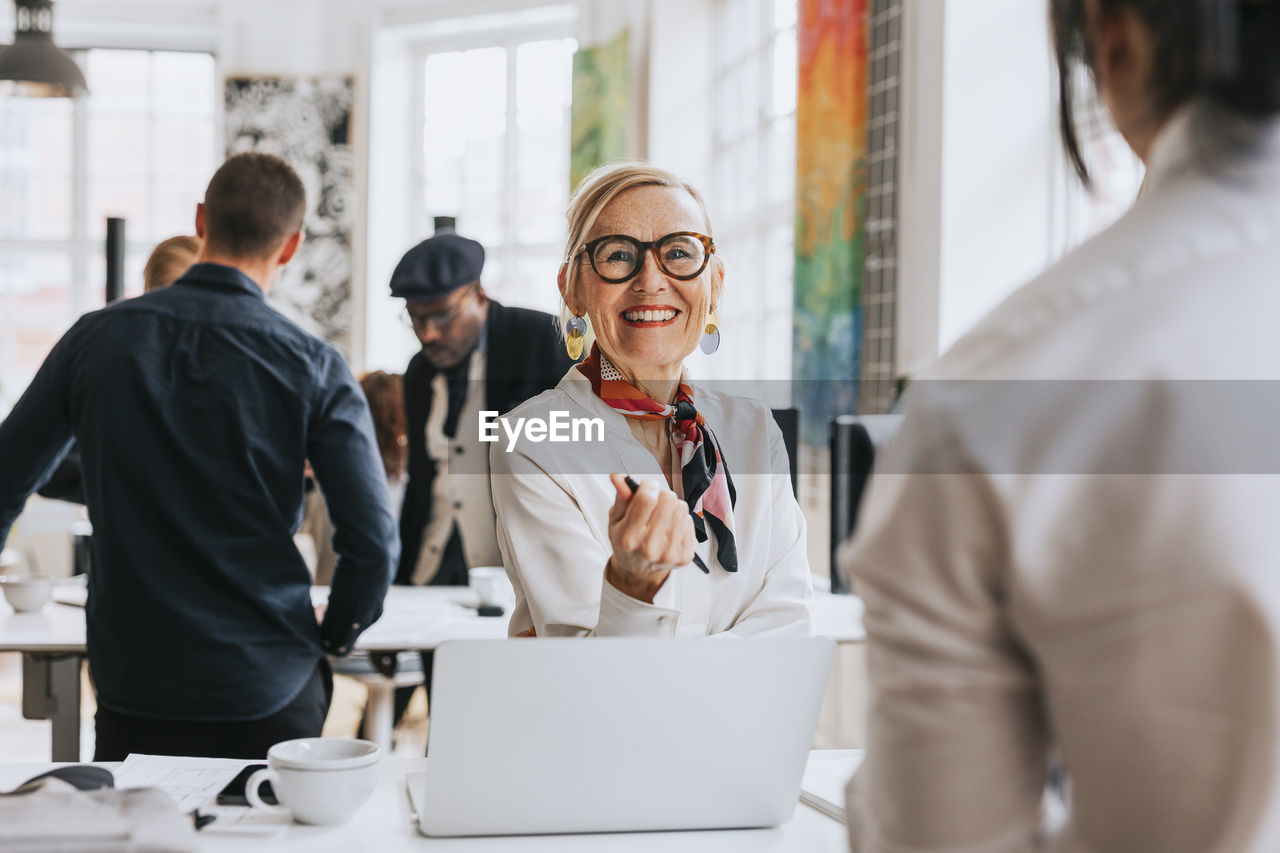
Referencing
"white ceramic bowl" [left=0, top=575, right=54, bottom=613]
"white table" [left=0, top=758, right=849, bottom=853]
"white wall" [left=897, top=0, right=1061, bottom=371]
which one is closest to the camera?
"white table" [left=0, top=758, right=849, bottom=853]

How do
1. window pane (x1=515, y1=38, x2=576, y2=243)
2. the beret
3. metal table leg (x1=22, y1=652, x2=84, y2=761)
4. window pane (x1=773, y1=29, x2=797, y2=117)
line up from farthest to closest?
window pane (x1=515, y1=38, x2=576, y2=243)
window pane (x1=773, y1=29, x2=797, y2=117)
metal table leg (x1=22, y1=652, x2=84, y2=761)
the beret

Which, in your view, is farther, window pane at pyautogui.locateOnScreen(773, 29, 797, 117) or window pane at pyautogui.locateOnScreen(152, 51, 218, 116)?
window pane at pyautogui.locateOnScreen(152, 51, 218, 116)

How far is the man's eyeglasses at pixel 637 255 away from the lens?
1.38m

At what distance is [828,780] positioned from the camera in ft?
4.68

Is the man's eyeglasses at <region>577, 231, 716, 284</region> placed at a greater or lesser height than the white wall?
lesser

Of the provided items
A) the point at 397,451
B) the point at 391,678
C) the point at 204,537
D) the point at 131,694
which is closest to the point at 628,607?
the point at 204,537

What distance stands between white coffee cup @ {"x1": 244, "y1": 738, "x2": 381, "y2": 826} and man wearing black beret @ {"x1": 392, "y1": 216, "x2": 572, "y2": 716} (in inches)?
19.7

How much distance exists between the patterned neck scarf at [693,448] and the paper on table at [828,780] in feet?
0.91

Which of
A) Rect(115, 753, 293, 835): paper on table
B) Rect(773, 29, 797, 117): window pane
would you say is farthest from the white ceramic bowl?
Rect(773, 29, 797, 117): window pane

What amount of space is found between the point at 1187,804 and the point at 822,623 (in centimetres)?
212

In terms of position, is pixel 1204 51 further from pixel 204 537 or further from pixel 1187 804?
pixel 204 537

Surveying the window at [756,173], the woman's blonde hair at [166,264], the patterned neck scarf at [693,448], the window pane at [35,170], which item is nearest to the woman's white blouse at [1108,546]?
the patterned neck scarf at [693,448]

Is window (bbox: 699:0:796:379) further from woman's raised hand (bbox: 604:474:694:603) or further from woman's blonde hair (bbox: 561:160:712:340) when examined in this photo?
woman's raised hand (bbox: 604:474:694:603)

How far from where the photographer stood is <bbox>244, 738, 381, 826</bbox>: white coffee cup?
3.98 feet
